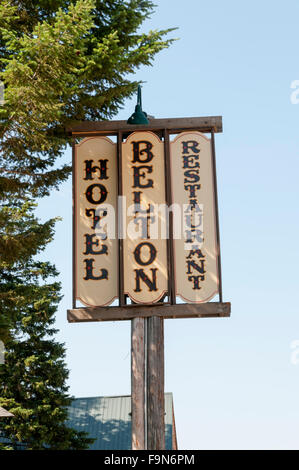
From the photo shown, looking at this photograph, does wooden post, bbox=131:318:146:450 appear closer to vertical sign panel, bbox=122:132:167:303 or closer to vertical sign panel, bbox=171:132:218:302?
vertical sign panel, bbox=122:132:167:303

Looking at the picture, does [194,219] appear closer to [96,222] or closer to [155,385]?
[96,222]

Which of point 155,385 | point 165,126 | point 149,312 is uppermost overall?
point 165,126

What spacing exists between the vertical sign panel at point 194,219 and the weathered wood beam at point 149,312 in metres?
0.16

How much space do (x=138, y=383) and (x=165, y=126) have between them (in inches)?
161

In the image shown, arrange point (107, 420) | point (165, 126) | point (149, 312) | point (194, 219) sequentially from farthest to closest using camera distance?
point (107, 420), point (165, 126), point (194, 219), point (149, 312)

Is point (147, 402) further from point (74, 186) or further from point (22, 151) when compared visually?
point (22, 151)

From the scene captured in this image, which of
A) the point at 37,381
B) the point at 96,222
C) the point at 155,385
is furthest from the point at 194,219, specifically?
the point at 37,381

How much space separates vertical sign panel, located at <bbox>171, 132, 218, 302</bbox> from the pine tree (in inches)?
487

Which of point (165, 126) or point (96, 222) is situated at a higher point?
point (165, 126)

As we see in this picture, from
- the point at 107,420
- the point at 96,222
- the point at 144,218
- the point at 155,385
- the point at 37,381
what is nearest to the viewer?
the point at 155,385

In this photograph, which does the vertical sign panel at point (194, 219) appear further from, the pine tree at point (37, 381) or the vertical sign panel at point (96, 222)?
the pine tree at point (37, 381)

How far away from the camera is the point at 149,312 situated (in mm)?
9789
